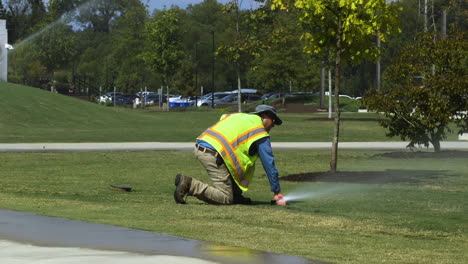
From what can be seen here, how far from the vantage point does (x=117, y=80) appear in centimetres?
10500

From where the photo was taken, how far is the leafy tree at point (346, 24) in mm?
18359

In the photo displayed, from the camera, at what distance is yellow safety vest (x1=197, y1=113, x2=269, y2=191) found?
12680mm

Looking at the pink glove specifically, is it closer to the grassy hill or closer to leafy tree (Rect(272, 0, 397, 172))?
leafy tree (Rect(272, 0, 397, 172))

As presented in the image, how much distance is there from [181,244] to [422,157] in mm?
17358

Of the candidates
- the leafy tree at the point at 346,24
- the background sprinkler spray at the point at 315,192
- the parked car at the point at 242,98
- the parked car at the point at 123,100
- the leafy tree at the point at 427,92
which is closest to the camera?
the background sprinkler spray at the point at 315,192

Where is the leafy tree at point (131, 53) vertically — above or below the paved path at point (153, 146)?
Answer: above

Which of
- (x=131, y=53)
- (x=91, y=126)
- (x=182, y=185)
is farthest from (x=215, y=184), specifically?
(x=131, y=53)

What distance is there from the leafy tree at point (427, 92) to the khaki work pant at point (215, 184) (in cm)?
1187

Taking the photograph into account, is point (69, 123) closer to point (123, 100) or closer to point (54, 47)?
point (54, 47)

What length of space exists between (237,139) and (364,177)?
696 cm

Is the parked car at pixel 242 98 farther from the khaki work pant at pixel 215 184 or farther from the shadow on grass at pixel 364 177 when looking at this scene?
the khaki work pant at pixel 215 184

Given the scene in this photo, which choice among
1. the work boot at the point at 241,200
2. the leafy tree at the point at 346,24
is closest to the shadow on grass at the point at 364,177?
the leafy tree at the point at 346,24

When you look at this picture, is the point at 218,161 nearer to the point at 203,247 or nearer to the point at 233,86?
the point at 203,247

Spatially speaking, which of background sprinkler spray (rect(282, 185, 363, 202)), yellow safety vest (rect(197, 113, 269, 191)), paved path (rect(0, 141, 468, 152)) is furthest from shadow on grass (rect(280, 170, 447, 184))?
paved path (rect(0, 141, 468, 152))
